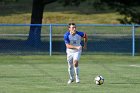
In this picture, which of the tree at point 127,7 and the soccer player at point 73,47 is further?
the tree at point 127,7

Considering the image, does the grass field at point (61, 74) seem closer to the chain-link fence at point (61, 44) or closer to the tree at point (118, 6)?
the chain-link fence at point (61, 44)

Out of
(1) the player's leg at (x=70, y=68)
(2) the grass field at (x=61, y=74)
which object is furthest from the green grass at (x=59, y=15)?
(1) the player's leg at (x=70, y=68)

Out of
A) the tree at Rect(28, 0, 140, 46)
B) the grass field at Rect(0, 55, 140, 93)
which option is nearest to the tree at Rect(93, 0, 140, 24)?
the tree at Rect(28, 0, 140, 46)

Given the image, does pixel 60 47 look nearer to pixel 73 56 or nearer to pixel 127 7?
pixel 127 7

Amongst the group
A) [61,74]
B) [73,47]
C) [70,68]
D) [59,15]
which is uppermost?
[59,15]

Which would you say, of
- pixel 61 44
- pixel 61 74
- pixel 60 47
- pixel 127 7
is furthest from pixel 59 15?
pixel 61 74

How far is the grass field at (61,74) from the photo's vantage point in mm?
17609

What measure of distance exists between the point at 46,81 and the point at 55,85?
1.34 meters

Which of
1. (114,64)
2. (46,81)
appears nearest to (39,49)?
(114,64)

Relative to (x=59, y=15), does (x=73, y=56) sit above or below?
below

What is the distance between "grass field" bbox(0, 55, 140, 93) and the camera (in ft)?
57.8

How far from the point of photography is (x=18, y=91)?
16844 millimetres

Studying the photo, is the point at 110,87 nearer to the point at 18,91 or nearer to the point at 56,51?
the point at 18,91

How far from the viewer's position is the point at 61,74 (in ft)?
74.6
